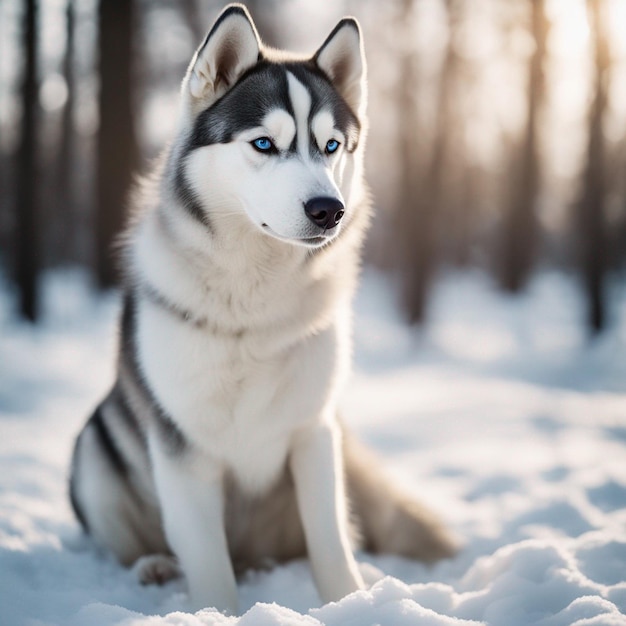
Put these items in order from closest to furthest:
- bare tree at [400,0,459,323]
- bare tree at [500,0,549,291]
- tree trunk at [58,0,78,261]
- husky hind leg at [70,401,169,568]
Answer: husky hind leg at [70,401,169,568]
bare tree at [400,0,459,323]
bare tree at [500,0,549,291]
tree trunk at [58,0,78,261]

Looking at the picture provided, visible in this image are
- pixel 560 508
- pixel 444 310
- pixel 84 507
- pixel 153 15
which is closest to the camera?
pixel 84 507

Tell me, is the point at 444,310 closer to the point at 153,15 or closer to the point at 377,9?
the point at 377,9

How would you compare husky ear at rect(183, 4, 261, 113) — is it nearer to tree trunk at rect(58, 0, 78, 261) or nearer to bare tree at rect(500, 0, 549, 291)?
bare tree at rect(500, 0, 549, 291)

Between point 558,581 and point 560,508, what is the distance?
122 cm

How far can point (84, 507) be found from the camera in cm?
273

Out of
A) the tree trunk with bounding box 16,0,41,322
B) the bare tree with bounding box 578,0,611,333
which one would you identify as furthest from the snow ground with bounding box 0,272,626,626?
the tree trunk with bounding box 16,0,41,322

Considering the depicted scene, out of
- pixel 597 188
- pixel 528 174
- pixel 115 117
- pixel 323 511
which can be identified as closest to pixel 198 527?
pixel 323 511

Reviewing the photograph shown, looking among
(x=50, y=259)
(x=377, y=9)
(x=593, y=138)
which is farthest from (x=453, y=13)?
(x=50, y=259)

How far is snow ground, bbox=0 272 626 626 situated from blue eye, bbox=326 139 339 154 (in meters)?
1.51

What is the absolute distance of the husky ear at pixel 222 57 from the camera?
2.18m

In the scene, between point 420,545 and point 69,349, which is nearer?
point 420,545

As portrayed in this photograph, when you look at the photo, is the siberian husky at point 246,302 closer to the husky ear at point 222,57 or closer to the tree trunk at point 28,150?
the husky ear at point 222,57

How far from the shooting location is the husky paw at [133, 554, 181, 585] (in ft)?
8.32

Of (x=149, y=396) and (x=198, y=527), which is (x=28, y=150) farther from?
(x=198, y=527)
